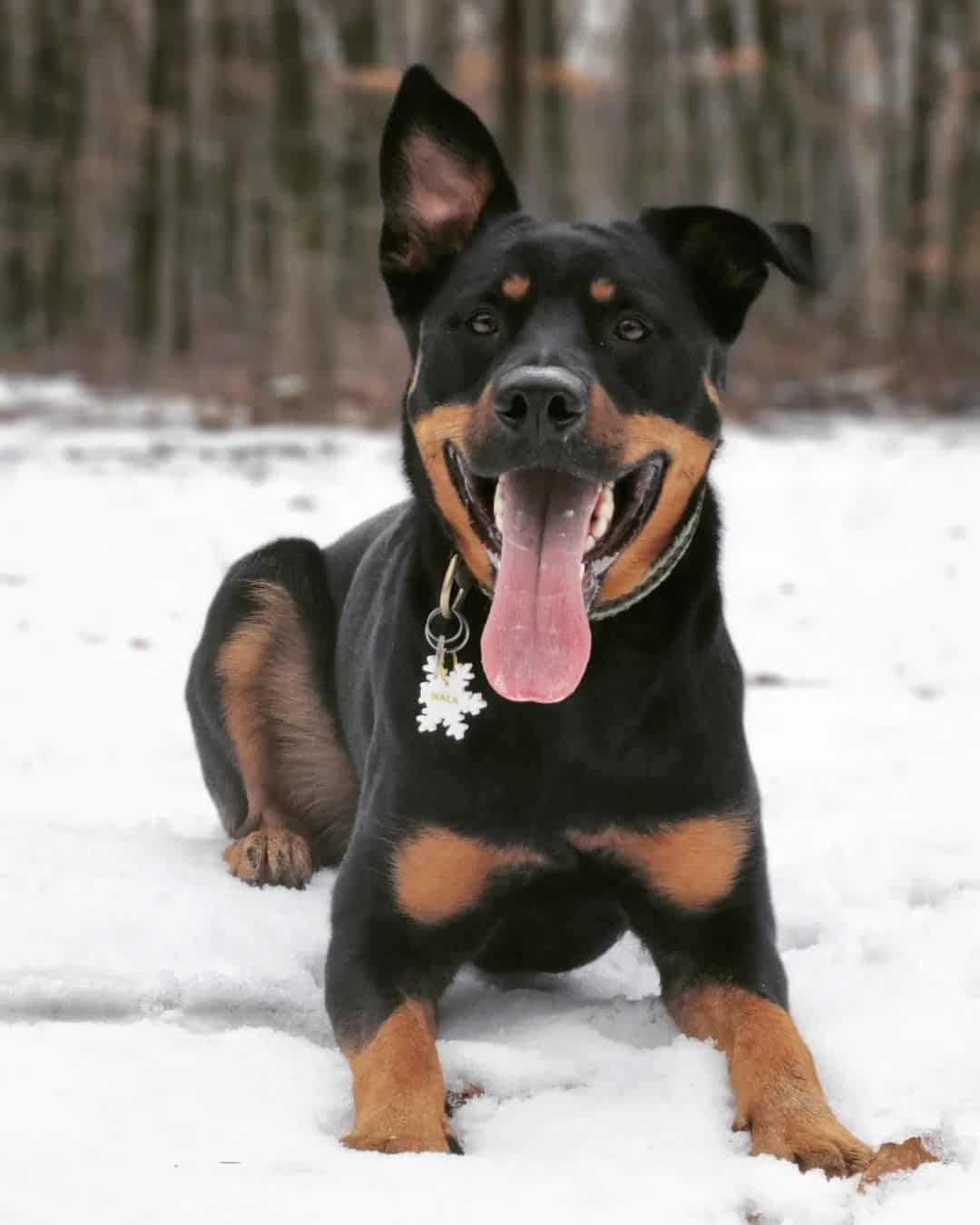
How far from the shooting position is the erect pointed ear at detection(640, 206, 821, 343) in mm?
3500

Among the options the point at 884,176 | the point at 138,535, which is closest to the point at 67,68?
the point at 884,176

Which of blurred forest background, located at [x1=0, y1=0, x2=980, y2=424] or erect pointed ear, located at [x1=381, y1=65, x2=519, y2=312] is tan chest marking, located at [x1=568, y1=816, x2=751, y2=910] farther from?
blurred forest background, located at [x1=0, y1=0, x2=980, y2=424]

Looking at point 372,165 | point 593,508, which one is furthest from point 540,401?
point 372,165

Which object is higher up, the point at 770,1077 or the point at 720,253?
the point at 720,253

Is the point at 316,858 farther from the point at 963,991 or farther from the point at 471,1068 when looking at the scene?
the point at 963,991

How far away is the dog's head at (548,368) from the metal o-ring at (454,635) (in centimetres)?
9

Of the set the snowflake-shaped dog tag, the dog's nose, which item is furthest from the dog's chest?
the dog's nose

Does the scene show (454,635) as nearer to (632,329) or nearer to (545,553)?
(545,553)

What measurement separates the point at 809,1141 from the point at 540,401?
1344 mm

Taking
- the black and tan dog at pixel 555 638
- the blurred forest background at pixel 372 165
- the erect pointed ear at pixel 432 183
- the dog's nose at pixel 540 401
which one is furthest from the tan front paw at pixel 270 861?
the blurred forest background at pixel 372 165

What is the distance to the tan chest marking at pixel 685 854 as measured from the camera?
3203mm

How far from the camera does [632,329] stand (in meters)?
3.38

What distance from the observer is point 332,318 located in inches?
686

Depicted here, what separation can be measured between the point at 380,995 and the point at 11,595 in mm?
5252
